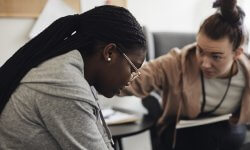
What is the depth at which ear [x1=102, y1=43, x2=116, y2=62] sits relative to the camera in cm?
80

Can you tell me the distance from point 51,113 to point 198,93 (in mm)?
980

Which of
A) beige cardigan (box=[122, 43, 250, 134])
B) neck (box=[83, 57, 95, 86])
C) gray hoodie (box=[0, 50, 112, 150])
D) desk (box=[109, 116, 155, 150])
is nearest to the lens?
gray hoodie (box=[0, 50, 112, 150])

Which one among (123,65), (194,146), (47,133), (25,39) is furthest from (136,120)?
(47,133)

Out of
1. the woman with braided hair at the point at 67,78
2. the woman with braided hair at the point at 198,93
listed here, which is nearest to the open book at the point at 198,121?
the woman with braided hair at the point at 198,93

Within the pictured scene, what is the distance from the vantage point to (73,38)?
0.81 meters

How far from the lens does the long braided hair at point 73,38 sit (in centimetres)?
78

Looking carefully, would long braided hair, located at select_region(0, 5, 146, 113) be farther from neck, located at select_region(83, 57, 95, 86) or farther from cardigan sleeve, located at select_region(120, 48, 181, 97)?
cardigan sleeve, located at select_region(120, 48, 181, 97)

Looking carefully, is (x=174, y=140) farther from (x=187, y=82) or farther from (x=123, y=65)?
(x=123, y=65)

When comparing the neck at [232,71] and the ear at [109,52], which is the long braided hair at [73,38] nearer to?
the ear at [109,52]

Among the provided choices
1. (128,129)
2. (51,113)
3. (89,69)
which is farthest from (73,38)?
(128,129)

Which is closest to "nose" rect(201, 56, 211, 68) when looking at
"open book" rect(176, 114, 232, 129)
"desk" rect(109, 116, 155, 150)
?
"open book" rect(176, 114, 232, 129)

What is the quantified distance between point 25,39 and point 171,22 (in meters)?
1.09

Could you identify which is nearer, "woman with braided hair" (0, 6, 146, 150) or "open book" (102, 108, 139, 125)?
"woman with braided hair" (0, 6, 146, 150)

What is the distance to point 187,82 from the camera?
1.54 m
